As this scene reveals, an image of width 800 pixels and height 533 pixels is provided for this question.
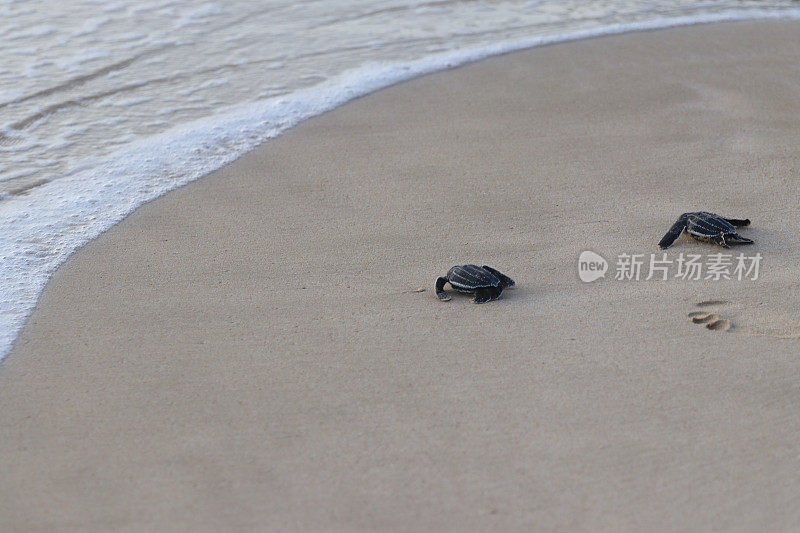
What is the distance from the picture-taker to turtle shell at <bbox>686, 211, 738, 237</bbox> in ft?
10.1

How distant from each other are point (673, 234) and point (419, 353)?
128cm

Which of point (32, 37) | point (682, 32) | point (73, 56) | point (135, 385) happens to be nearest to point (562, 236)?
point (135, 385)

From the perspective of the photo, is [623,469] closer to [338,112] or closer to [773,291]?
[773,291]

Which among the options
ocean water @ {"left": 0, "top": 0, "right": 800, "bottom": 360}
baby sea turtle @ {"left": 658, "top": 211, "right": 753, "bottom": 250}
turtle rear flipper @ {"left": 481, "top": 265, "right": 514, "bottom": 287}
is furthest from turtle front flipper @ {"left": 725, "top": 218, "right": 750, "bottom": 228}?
ocean water @ {"left": 0, "top": 0, "right": 800, "bottom": 360}

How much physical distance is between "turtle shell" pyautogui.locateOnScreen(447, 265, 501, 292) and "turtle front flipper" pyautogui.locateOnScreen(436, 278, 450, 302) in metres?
0.02

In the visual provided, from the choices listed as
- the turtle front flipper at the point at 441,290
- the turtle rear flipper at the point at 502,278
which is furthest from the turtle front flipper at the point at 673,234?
the turtle front flipper at the point at 441,290

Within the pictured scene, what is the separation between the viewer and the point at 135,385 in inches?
94.6

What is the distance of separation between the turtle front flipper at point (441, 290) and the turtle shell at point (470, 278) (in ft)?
0.08

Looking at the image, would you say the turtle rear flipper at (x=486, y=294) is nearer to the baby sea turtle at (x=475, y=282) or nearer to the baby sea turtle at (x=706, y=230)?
the baby sea turtle at (x=475, y=282)

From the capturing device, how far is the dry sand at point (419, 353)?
1.97m

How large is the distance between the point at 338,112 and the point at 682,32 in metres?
3.04

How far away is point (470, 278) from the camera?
2789 millimetres
